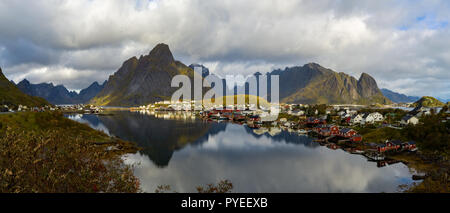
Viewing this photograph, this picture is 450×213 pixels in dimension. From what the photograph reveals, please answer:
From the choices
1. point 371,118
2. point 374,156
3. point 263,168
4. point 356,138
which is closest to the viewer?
point 263,168

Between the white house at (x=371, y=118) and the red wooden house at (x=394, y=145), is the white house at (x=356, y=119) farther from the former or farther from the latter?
the red wooden house at (x=394, y=145)

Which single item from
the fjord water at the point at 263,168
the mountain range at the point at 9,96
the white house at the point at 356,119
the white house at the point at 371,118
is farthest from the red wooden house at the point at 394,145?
the mountain range at the point at 9,96

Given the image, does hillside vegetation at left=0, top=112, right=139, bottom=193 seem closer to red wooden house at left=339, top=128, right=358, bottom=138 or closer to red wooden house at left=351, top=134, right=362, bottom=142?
red wooden house at left=351, top=134, right=362, bottom=142

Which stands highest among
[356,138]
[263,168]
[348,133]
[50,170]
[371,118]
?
[50,170]

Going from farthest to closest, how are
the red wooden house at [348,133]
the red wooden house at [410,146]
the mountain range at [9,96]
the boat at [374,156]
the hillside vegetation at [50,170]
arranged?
the mountain range at [9,96]
the red wooden house at [348,133]
the red wooden house at [410,146]
the boat at [374,156]
the hillside vegetation at [50,170]

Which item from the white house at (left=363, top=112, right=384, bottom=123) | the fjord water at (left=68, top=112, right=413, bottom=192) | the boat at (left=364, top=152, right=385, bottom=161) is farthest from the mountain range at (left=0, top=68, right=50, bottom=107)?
the white house at (left=363, top=112, right=384, bottom=123)

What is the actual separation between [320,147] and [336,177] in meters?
23.9

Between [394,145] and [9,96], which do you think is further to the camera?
[9,96]

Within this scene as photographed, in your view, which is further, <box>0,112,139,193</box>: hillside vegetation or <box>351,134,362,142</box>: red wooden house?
<box>351,134,362,142</box>: red wooden house

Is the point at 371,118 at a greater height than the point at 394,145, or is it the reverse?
the point at 371,118

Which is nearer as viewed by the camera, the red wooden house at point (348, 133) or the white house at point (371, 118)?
the red wooden house at point (348, 133)

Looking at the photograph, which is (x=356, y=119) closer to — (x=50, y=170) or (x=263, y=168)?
(x=263, y=168)

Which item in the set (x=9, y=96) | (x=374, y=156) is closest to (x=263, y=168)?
(x=374, y=156)
